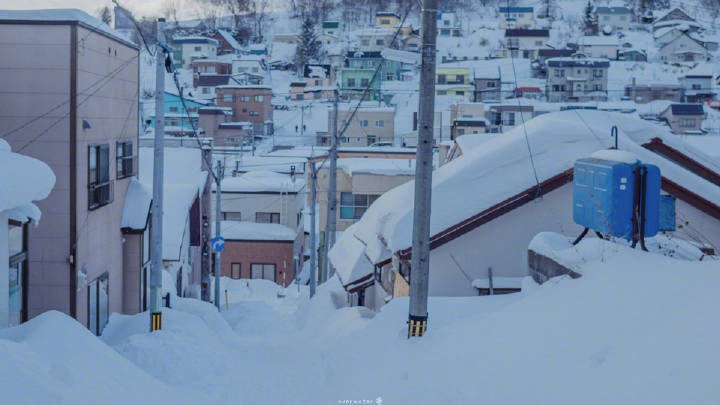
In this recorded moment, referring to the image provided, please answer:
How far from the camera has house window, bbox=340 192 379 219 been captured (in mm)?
33688

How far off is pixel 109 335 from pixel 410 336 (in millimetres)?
7097

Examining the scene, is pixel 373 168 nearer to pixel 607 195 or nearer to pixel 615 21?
pixel 607 195

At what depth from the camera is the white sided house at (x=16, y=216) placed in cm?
874

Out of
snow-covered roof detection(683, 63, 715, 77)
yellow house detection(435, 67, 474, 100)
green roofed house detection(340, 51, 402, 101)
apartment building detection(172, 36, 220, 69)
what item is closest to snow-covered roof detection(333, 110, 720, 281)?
green roofed house detection(340, 51, 402, 101)

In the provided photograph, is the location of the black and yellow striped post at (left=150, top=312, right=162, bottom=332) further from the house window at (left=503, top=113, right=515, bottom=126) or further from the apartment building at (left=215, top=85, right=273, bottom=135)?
the apartment building at (left=215, top=85, right=273, bottom=135)

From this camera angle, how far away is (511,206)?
12727mm

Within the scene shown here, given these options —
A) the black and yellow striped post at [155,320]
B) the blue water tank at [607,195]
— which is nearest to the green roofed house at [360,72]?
the black and yellow striped post at [155,320]

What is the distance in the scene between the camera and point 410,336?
30.6 feet

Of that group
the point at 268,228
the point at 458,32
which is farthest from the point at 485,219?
the point at 458,32

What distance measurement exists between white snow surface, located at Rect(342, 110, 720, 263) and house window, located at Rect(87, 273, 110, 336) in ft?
17.6

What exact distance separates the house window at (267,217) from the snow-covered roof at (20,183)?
2709 centimetres

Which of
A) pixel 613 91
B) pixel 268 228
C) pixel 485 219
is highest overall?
pixel 613 91

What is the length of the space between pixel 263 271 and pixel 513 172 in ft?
81.2

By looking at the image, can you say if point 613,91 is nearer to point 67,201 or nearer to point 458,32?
point 458,32
